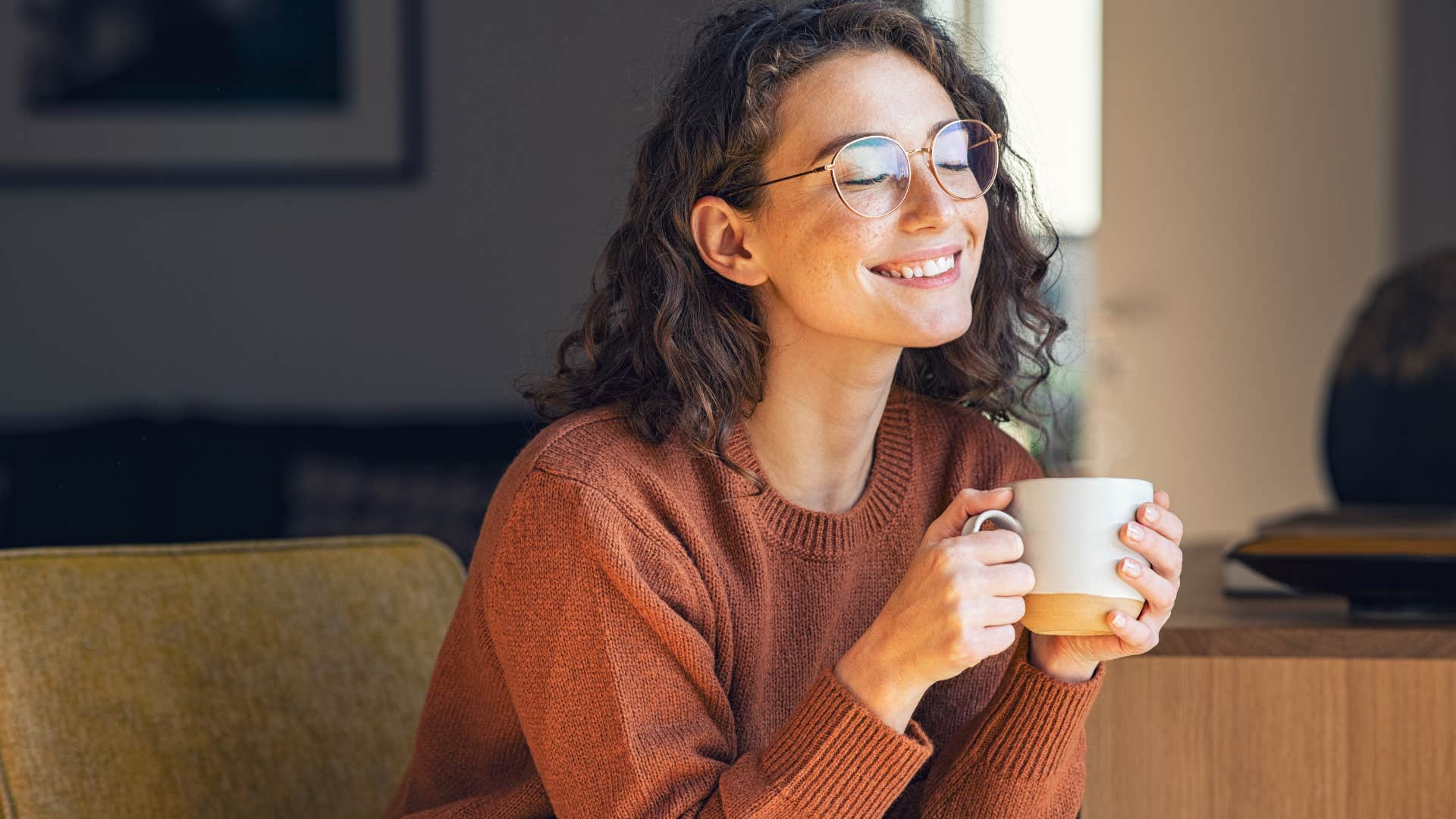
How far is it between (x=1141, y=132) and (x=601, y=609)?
11.1 ft

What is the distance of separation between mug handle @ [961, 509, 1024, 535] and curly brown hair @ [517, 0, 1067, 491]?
0.81ft

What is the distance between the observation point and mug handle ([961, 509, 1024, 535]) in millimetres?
939

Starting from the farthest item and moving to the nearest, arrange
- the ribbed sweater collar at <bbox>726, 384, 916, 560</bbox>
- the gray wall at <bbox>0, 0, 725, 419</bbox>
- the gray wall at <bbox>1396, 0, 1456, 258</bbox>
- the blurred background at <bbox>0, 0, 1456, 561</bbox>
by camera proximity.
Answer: the gray wall at <bbox>1396, 0, 1456, 258</bbox>, the gray wall at <bbox>0, 0, 725, 419</bbox>, the blurred background at <bbox>0, 0, 1456, 561</bbox>, the ribbed sweater collar at <bbox>726, 384, 916, 560</bbox>

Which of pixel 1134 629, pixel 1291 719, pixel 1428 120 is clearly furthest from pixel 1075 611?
pixel 1428 120

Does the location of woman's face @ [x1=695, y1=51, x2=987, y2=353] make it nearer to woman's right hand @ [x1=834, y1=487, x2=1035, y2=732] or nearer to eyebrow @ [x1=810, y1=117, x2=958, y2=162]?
eyebrow @ [x1=810, y1=117, x2=958, y2=162]

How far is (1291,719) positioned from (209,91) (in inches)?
95.8

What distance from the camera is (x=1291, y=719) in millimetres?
1110

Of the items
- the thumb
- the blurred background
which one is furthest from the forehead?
the blurred background

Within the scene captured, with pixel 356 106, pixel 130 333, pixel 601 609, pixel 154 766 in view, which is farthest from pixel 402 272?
pixel 601 609

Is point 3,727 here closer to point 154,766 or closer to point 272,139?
point 154,766

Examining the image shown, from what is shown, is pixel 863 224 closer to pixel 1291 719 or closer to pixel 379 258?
pixel 1291 719

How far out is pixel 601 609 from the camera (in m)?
1.02

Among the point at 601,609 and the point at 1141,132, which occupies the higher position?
the point at 1141,132

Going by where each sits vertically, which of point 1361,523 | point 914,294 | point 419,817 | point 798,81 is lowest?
point 419,817
